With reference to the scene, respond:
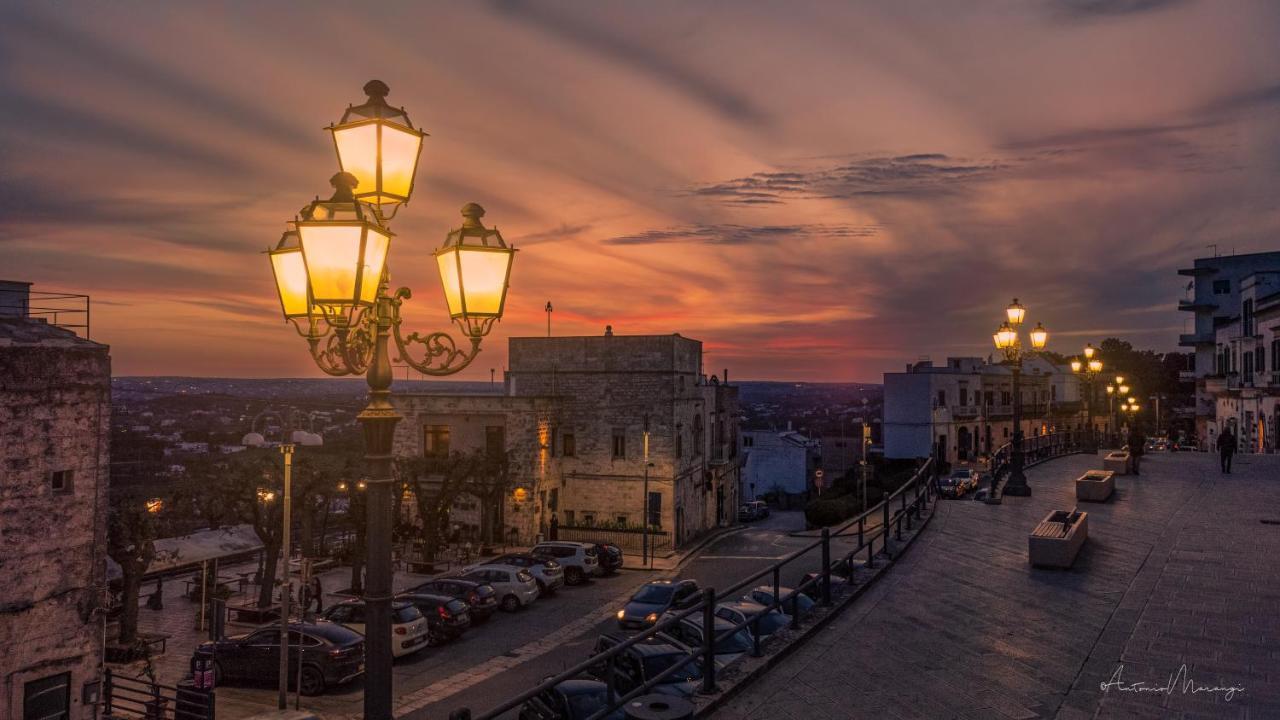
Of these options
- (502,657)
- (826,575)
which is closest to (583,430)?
(502,657)

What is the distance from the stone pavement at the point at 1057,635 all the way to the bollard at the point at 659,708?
1525 millimetres

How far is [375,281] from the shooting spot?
4848 millimetres

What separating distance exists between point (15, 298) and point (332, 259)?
1970 centimetres

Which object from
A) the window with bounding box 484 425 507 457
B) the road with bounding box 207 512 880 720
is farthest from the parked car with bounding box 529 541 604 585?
the window with bounding box 484 425 507 457

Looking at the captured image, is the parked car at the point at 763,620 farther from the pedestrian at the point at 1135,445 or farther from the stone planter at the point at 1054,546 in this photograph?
the pedestrian at the point at 1135,445

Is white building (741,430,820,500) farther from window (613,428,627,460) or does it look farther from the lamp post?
the lamp post

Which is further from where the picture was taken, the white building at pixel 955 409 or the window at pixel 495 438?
the white building at pixel 955 409

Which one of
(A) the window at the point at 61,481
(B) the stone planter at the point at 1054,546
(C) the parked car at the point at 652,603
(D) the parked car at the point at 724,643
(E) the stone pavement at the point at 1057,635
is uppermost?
(A) the window at the point at 61,481

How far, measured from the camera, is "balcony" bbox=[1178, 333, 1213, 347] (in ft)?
205

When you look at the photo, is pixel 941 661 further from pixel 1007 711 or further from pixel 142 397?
pixel 142 397

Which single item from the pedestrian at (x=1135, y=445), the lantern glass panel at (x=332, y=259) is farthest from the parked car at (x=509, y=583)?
the lantern glass panel at (x=332, y=259)

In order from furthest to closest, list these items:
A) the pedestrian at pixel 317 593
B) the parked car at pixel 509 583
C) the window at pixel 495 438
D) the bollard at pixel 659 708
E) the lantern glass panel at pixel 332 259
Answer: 1. the window at pixel 495 438
2. the parked car at pixel 509 583
3. the pedestrian at pixel 317 593
4. the bollard at pixel 659 708
5. the lantern glass panel at pixel 332 259

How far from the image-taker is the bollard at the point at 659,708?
19.8 feet

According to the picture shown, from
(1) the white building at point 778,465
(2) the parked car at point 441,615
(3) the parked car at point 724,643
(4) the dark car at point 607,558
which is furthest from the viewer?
(1) the white building at point 778,465
